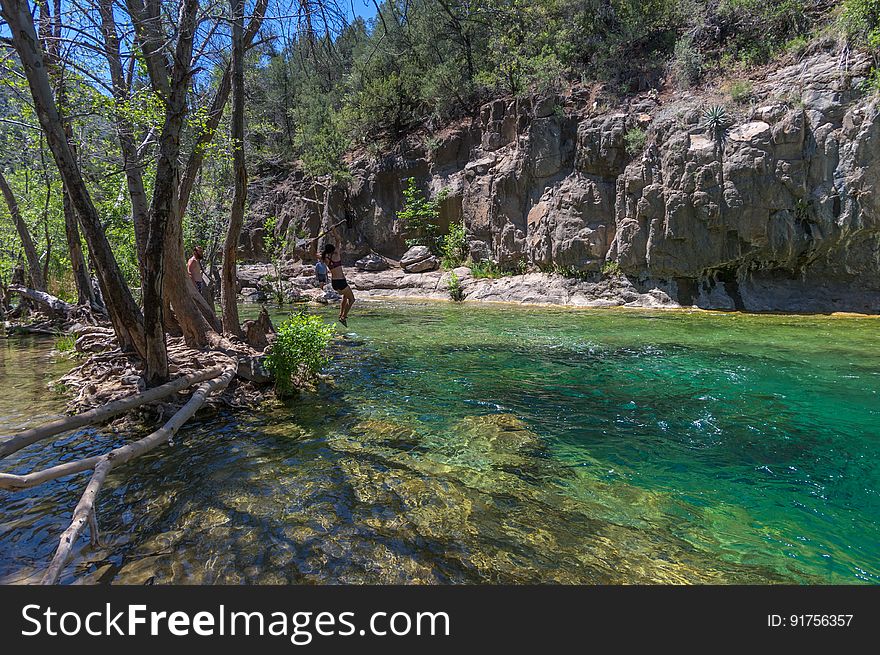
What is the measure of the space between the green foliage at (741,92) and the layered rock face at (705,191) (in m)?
0.43

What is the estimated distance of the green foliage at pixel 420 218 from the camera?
30.4 m

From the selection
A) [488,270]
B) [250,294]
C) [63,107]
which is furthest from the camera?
[250,294]

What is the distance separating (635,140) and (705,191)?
4188mm

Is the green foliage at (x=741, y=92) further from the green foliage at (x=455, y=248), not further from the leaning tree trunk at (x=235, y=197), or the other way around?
the leaning tree trunk at (x=235, y=197)

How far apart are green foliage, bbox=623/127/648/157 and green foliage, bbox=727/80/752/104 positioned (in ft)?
11.3

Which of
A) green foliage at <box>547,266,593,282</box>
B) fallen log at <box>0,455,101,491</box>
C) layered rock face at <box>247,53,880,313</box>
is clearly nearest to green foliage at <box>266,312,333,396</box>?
fallen log at <box>0,455,101,491</box>

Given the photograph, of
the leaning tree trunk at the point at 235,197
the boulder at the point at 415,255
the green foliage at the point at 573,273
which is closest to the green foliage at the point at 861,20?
the green foliage at the point at 573,273

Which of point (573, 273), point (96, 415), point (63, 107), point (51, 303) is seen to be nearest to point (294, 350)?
point (96, 415)

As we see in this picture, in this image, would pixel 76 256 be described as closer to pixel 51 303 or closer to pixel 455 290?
pixel 51 303

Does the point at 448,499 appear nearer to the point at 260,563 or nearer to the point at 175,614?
the point at 260,563

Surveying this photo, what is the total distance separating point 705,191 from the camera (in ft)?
61.5

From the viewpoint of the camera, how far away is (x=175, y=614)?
2457 mm

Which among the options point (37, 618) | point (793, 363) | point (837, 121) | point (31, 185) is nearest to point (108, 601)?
point (37, 618)

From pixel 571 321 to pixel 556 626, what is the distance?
1447 cm
